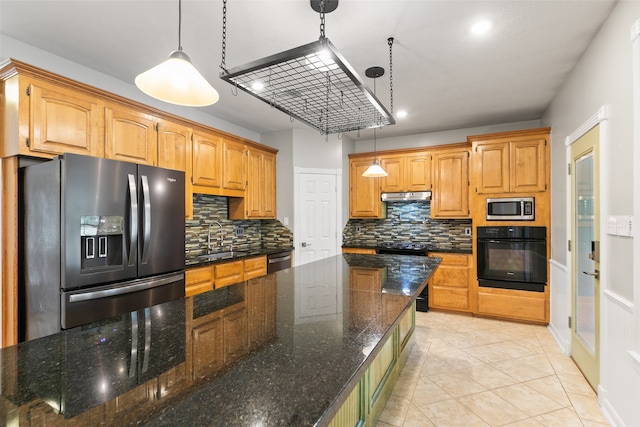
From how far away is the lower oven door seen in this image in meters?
3.64

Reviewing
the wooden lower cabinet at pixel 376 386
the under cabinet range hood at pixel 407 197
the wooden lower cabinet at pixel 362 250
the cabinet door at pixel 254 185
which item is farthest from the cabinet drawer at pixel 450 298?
the cabinet door at pixel 254 185

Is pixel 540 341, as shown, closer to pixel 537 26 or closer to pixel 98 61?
pixel 537 26

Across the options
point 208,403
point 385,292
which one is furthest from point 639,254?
point 208,403

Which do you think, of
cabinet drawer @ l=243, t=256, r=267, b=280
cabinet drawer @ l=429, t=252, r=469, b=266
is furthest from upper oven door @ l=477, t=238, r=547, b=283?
cabinet drawer @ l=243, t=256, r=267, b=280

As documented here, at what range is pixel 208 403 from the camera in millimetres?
682

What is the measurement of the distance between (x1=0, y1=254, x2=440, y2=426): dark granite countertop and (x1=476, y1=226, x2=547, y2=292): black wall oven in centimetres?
288

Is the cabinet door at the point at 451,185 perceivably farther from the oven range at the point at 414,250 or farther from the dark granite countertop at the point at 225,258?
the dark granite countertop at the point at 225,258

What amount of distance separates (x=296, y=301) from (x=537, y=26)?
8.04 feet

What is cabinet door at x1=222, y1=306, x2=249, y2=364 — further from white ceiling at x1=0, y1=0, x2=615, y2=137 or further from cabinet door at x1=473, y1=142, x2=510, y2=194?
cabinet door at x1=473, y1=142, x2=510, y2=194

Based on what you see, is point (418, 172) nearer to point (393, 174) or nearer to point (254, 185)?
point (393, 174)

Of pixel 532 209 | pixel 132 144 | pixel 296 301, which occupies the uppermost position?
pixel 132 144

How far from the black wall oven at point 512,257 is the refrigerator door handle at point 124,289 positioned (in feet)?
11.7

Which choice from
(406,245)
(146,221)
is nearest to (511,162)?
(406,245)

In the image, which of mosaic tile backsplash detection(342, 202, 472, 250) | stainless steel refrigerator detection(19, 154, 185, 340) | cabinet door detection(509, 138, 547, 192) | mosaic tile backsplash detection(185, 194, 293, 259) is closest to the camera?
stainless steel refrigerator detection(19, 154, 185, 340)
